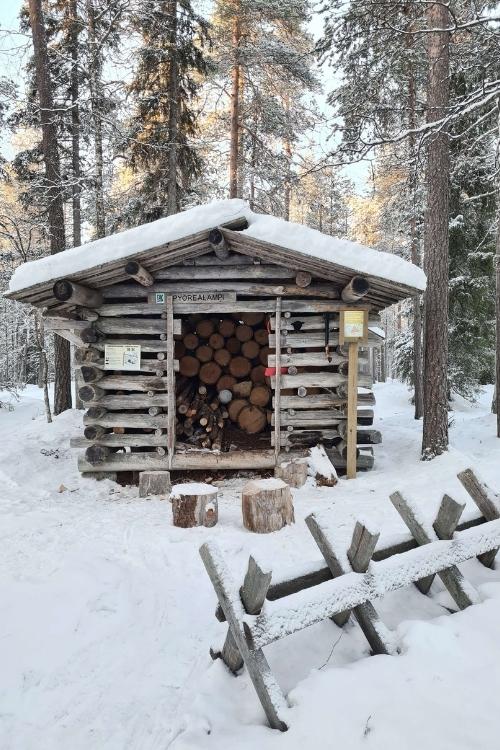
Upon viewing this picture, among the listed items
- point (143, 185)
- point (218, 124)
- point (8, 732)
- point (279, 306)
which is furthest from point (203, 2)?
point (8, 732)

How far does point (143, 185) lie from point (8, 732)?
13.1m

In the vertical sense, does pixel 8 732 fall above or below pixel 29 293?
below

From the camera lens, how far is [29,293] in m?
6.38

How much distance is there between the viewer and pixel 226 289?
7105 mm

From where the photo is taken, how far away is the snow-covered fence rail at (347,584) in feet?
7.26

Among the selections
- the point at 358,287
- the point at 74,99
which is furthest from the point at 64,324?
the point at 74,99

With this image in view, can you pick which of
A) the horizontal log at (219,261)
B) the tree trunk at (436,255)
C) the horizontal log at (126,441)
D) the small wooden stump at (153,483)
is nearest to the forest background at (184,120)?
the tree trunk at (436,255)

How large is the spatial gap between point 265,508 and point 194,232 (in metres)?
3.83

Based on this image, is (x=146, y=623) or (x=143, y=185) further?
(x=143, y=185)

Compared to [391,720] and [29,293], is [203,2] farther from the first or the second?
[391,720]

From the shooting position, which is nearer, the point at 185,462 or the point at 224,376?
the point at 185,462

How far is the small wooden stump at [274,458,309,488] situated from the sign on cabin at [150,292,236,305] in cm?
275

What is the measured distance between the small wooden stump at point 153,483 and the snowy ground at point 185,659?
1.27m

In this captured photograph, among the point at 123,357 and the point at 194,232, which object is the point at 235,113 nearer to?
the point at 194,232
